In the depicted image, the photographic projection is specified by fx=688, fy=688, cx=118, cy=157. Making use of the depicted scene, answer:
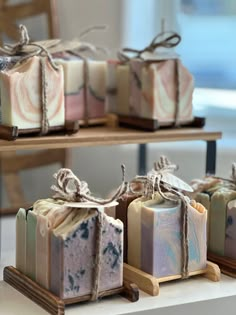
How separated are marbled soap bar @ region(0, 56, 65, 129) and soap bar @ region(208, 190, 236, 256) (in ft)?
0.93

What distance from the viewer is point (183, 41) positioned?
184cm

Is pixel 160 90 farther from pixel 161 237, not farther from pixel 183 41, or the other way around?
pixel 183 41

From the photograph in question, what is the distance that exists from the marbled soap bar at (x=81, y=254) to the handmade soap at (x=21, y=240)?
87 millimetres

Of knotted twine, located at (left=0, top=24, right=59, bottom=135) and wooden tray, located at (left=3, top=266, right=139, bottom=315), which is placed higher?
knotted twine, located at (left=0, top=24, right=59, bottom=135)

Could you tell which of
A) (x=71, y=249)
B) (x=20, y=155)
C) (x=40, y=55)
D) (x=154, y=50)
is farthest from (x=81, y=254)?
(x=20, y=155)

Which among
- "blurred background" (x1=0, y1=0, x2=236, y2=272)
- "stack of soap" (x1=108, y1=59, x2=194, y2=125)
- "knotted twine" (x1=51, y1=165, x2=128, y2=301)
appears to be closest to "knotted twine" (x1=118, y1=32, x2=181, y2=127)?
"stack of soap" (x1=108, y1=59, x2=194, y2=125)

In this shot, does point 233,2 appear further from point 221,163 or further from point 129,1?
point 221,163

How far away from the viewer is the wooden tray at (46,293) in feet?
2.86

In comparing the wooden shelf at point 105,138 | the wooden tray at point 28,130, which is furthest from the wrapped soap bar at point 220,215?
the wooden tray at point 28,130

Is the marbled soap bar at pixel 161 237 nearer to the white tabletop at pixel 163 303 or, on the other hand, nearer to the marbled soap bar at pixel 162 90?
the white tabletop at pixel 163 303

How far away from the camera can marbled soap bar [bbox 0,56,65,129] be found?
105cm

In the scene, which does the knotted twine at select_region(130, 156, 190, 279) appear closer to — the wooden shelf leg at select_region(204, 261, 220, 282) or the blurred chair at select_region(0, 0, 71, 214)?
the wooden shelf leg at select_region(204, 261, 220, 282)

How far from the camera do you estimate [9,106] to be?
3.45 ft

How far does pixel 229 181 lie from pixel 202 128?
0.56 feet
